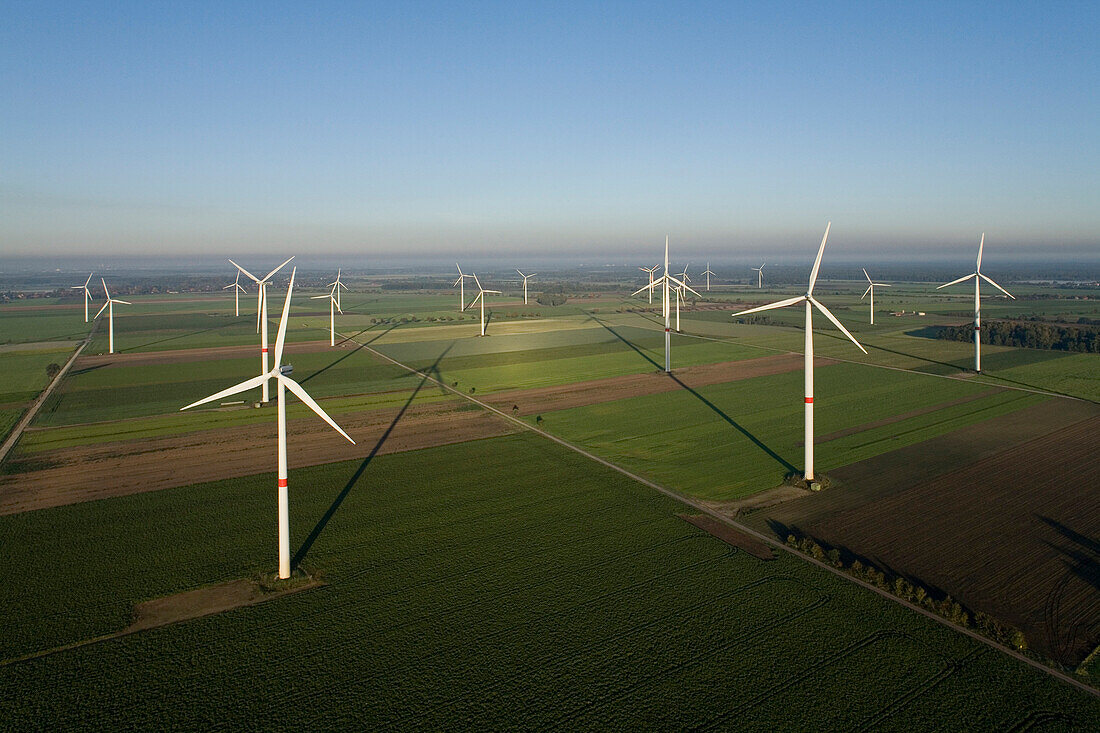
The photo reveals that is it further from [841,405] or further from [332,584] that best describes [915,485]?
[332,584]

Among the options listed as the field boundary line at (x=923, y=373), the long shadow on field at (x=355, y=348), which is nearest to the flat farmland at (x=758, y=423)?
the field boundary line at (x=923, y=373)

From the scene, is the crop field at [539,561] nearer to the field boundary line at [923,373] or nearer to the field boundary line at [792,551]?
the field boundary line at [792,551]

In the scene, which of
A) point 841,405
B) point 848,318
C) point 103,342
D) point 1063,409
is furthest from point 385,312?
point 1063,409

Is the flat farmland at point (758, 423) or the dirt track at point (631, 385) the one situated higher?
the dirt track at point (631, 385)

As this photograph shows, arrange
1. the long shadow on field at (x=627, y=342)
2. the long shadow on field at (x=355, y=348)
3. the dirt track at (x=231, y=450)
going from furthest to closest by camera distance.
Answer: the long shadow on field at (x=627, y=342), the long shadow on field at (x=355, y=348), the dirt track at (x=231, y=450)

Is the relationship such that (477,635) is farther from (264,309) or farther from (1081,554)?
(264,309)

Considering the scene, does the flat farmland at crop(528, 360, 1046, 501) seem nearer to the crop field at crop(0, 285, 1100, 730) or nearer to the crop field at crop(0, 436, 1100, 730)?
the crop field at crop(0, 285, 1100, 730)

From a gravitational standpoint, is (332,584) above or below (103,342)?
below
